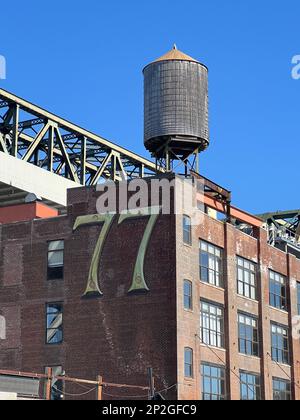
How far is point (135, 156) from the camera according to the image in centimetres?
8612

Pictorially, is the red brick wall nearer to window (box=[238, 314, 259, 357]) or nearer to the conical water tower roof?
window (box=[238, 314, 259, 357])

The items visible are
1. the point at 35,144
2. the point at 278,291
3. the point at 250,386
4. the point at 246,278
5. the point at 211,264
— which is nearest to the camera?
the point at 211,264

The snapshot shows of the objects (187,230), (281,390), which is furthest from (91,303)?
(281,390)

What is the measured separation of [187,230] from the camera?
55656 mm

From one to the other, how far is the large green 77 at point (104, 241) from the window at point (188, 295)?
7.47 feet

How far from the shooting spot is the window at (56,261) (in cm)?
5762

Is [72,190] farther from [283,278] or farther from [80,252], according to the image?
[283,278]

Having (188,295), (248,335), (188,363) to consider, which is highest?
(188,295)

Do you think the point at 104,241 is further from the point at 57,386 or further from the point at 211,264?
the point at 57,386

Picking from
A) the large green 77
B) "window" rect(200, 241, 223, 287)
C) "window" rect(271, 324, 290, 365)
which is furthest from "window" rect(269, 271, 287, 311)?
the large green 77

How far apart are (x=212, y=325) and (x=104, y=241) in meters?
8.37

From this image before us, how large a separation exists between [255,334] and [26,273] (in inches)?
620

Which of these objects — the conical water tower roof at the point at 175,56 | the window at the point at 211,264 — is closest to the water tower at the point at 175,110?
the conical water tower roof at the point at 175,56

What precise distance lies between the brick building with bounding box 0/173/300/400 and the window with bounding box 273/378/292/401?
0.36m
